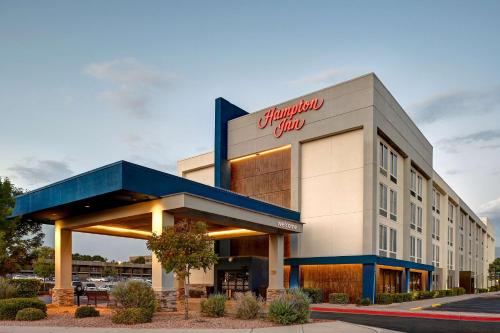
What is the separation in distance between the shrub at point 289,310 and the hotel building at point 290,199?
780cm

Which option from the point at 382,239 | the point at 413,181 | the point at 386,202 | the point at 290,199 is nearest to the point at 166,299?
the point at 290,199

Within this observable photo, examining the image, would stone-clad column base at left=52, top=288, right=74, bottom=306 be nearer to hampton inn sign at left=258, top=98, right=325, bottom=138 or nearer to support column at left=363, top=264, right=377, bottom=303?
support column at left=363, top=264, right=377, bottom=303

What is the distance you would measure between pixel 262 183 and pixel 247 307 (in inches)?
933

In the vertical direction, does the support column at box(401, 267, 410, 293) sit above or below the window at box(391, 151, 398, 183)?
below

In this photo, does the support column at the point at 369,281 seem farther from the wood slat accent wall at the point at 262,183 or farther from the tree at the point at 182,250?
the tree at the point at 182,250

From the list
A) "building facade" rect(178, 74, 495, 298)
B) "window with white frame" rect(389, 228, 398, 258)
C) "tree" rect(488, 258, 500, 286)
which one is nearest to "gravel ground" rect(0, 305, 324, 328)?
"building facade" rect(178, 74, 495, 298)

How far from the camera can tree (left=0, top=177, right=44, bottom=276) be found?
2933cm

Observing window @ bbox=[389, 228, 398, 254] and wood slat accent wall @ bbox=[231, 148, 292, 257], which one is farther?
wood slat accent wall @ bbox=[231, 148, 292, 257]

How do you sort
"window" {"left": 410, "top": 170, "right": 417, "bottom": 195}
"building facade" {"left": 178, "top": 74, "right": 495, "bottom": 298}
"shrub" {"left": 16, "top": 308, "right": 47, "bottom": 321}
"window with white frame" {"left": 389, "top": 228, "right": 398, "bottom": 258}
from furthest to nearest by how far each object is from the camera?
"window" {"left": 410, "top": 170, "right": 417, "bottom": 195} → "window with white frame" {"left": 389, "top": 228, "right": 398, "bottom": 258} → "building facade" {"left": 178, "top": 74, "right": 495, "bottom": 298} → "shrub" {"left": 16, "top": 308, "right": 47, "bottom": 321}

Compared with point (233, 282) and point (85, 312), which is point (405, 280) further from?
point (85, 312)

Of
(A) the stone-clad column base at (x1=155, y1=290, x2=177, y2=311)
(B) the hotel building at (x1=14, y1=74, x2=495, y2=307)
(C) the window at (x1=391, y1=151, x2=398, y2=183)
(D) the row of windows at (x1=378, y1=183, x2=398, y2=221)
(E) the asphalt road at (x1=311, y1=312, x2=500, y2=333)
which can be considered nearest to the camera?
(E) the asphalt road at (x1=311, y1=312, x2=500, y2=333)

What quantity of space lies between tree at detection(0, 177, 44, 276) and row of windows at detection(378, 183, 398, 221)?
88.6 feet

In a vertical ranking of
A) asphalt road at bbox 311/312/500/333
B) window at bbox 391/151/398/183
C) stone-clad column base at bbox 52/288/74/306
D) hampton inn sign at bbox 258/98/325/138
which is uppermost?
hampton inn sign at bbox 258/98/325/138

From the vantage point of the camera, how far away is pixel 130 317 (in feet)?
60.8
